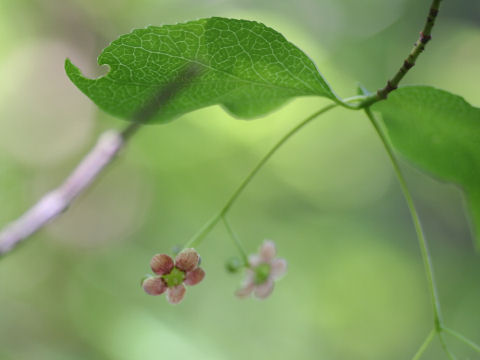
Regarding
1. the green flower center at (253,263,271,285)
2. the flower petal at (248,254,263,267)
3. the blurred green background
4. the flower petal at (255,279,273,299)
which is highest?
the blurred green background

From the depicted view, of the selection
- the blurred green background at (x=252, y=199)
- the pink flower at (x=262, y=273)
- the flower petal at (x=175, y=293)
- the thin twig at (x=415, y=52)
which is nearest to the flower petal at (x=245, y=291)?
the pink flower at (x=262, y=273)

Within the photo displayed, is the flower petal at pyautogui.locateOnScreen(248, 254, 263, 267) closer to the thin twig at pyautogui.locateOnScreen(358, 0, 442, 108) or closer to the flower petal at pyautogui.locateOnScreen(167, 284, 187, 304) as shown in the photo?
the flower petal at pyautogui.locateOnScreen(167, 284, 187, 304)

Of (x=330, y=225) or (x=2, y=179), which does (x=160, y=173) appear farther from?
(x=330, y=225)

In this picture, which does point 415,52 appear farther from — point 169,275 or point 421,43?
point 169,275

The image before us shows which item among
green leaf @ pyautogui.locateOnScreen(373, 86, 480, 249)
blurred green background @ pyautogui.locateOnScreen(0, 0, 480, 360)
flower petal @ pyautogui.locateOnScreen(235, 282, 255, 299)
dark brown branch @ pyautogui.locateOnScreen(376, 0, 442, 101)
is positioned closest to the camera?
dark brown branch @ pyautogui.locateOnScreen(376, 0, 442, 101)

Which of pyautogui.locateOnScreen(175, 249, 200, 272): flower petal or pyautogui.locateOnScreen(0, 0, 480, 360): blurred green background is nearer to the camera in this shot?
pyautogui.locateOnScreen(175, 249, 200, 272): flower petal

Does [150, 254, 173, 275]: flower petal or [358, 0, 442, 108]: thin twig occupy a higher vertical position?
[358, 0, 442, 108]: thin twig

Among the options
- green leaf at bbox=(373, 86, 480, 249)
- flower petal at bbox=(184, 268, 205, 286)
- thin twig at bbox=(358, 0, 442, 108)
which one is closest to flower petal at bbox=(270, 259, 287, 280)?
flower petal at bbox=(184, 268, 205, 286)

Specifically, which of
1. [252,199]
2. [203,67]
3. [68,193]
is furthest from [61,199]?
[252,199]
